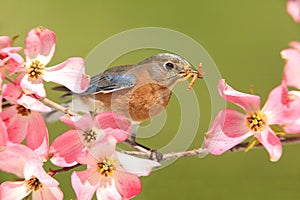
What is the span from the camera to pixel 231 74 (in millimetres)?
1938

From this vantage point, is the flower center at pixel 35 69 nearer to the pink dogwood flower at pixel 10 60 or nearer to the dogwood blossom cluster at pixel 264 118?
the pink dogwood flower at pixel 10 60

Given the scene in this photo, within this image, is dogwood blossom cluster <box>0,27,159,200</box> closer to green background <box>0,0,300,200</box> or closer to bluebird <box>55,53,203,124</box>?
bluebird <box>55,53,203,124</box>

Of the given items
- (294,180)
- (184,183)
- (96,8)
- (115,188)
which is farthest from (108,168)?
(96,8)

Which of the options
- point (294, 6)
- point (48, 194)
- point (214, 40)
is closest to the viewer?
point (294, 6)

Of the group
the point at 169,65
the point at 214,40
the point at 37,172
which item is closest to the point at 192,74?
the point at 169,65

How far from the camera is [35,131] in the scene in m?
0.40

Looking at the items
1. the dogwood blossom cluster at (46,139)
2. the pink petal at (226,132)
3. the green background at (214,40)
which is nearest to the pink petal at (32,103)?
the dogwood blossom cluster at (46,139)

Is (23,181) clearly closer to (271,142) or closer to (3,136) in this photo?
(3,136)

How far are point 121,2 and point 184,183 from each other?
79 centimetres

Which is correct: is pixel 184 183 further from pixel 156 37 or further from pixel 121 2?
pixel 156 37

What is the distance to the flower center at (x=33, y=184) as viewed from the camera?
393 mm

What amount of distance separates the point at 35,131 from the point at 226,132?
141mm

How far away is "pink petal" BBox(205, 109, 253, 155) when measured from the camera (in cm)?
35

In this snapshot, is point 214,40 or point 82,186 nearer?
point 82,186
